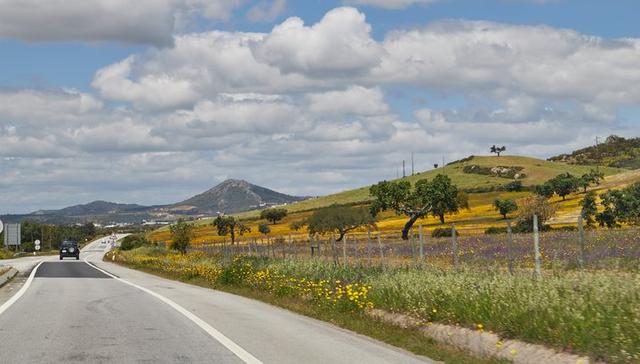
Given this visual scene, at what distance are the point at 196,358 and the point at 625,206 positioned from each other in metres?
63.6

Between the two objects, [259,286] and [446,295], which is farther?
[259,286]

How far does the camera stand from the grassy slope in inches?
3807

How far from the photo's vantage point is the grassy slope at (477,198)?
9669cm

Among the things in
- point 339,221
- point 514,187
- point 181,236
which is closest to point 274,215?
point 514,187

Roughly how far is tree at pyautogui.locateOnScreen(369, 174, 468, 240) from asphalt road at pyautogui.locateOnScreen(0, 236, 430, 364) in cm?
6683

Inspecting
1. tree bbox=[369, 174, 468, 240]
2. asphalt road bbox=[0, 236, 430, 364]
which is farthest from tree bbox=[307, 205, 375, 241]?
asphalt road bbox=[0, 236, 430, 364]

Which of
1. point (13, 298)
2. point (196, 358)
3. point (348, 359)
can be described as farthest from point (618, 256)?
point (13, 298)

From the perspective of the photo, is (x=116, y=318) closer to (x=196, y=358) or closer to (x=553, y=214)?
(x=196, y=358)

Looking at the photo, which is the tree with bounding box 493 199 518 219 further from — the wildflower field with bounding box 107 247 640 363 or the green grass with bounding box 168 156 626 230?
the wildflower field with bounding box 107 247 640 363

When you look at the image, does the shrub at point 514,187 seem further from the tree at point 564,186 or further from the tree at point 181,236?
the tree at point 181,236

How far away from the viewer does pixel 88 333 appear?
12844 millimetres

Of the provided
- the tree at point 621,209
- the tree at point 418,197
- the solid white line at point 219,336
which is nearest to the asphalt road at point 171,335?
the solid white line at point 219,336

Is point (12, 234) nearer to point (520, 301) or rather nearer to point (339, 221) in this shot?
point (339, 221)

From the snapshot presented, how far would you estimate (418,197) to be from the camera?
86312 millimetres
